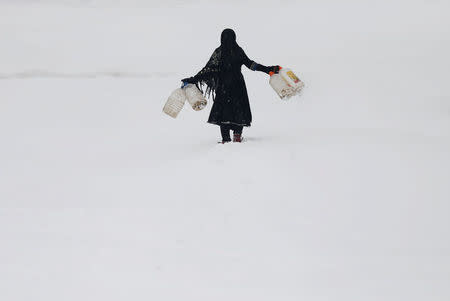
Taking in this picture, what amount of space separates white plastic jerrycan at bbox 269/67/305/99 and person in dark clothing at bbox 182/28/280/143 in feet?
1.07

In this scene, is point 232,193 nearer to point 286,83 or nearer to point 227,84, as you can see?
point 286,83

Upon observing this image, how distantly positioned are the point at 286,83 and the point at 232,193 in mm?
1722

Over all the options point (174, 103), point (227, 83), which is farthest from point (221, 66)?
point (174, 103)

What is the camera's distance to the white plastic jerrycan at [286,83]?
7445mm

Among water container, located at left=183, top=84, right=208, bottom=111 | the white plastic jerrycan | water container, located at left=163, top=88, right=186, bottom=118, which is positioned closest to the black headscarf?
water container, located at left=183, top=84, right=208, bottom=111

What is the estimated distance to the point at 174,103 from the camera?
7762 mm

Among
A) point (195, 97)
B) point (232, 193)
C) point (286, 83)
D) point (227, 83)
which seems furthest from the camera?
point (227, 83)

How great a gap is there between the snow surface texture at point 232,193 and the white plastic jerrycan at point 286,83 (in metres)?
0.70

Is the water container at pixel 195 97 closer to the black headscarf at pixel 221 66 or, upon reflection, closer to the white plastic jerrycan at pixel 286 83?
the black headscarf at pixel 221 66

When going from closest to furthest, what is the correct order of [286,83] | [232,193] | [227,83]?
[232,193]
[286,83]
[227,83]

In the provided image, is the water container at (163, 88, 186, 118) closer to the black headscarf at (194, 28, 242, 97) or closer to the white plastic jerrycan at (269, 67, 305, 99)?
the black headscarf at (194, 28, 242, 97)

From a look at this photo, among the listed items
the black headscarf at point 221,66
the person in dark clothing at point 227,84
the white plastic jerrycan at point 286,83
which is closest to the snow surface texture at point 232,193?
the person in dark clothing at point 227,84

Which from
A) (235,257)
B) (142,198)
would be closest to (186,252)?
(235,257)

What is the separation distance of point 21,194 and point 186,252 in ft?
8.98
